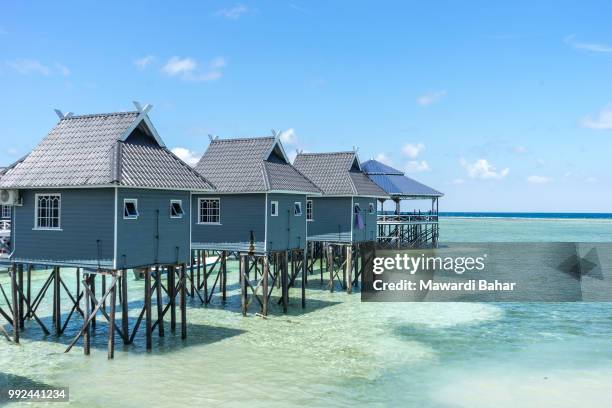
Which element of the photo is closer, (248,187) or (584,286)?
(248,187)

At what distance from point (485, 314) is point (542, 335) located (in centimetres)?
420

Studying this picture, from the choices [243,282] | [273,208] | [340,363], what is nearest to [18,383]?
[340,363]

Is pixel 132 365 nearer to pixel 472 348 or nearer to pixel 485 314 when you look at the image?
pixel 472 348

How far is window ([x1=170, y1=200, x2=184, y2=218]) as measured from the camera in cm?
2198

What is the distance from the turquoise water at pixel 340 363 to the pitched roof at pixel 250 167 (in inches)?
234

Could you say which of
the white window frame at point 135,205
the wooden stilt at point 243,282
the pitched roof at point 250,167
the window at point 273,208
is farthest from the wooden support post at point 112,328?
the window at point 273,208

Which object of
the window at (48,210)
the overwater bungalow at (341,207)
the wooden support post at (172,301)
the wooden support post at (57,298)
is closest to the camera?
the window at (48,210)

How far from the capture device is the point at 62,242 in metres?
20.2

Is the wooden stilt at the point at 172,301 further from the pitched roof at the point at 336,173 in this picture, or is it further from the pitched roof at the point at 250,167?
the pitched roof at the point at 336,173

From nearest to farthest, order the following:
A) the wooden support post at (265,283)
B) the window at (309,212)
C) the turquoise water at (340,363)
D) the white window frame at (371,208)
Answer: the turquoise water at (340,363) → the wooden support post at (265,283) → the window at (309,212) → the white window frame at (371,208)

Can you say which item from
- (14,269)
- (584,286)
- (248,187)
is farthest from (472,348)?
(584,286)

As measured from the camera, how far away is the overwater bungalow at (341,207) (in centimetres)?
3584

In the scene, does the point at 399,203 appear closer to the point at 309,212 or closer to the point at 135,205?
the point at 309,212

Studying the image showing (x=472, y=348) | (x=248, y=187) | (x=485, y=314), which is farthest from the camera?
(x=485, y=314)
